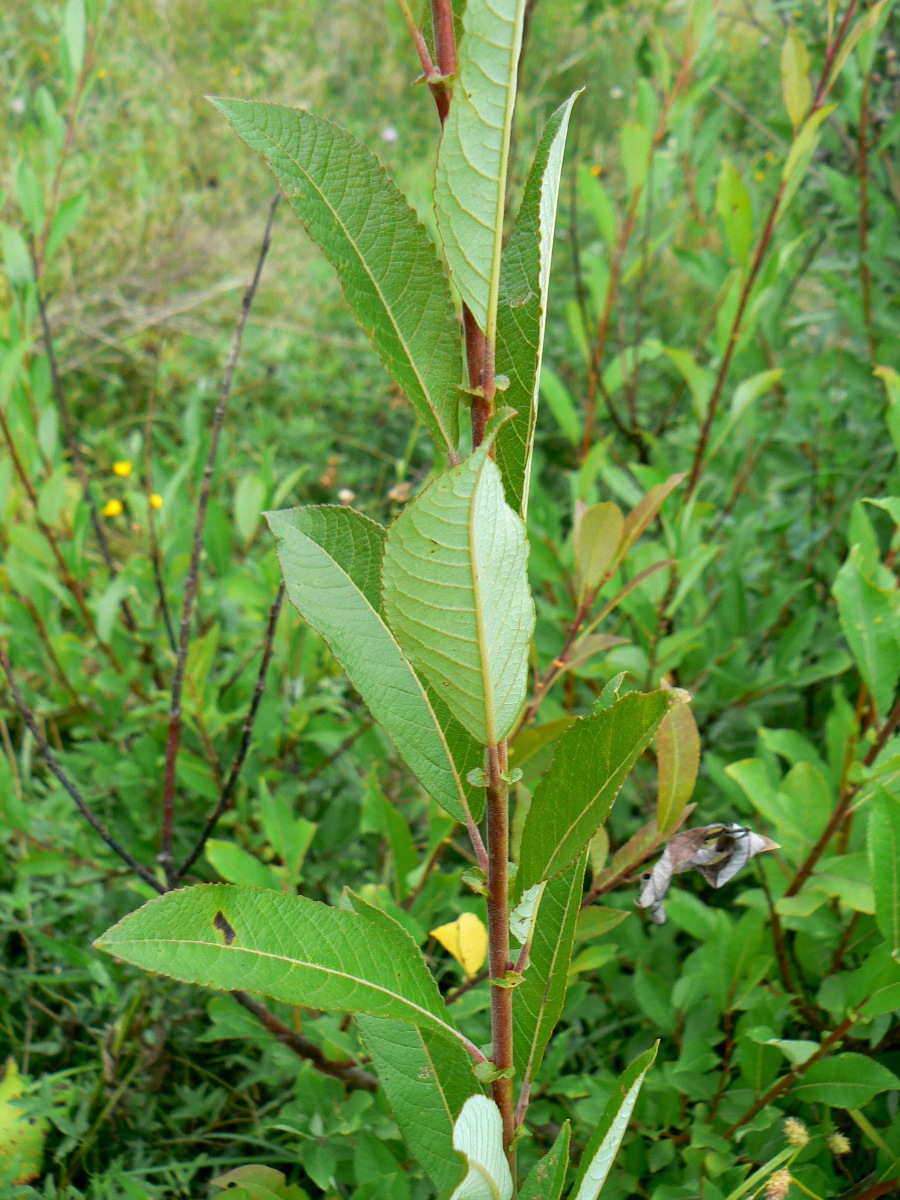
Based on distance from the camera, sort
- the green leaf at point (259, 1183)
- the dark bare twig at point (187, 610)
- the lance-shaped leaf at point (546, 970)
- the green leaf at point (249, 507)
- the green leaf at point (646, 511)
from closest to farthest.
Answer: the lance-shaped leaf at point (546, 970) < the green leaf at point (259, 1183) < the green leaf at point (646, 511) < the dark bare twig at point (187, 610) < the green leaf at point (249, 507)

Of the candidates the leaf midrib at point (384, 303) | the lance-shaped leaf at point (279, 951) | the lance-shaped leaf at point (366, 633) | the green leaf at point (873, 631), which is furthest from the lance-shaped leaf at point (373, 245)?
the green leaf at point (873, 631)

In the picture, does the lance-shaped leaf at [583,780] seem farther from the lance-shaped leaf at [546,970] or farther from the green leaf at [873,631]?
the green leaf at [873,631]

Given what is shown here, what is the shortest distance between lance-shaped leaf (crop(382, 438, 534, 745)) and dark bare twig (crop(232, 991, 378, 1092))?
2.10 feet

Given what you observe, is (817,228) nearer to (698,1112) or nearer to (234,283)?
(698,1112)

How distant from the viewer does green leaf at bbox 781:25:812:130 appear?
4.03 ft

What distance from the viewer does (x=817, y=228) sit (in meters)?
2.02

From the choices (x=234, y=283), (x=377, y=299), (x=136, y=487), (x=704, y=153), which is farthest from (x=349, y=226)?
(x=234, y=283)

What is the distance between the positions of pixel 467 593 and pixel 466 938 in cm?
52

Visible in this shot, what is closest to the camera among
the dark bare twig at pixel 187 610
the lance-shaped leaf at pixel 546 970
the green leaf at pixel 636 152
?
the lance-shaped leaf at pixel 546 970

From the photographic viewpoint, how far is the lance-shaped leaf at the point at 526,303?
1.59 ft

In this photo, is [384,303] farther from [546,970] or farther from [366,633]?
[546,970]

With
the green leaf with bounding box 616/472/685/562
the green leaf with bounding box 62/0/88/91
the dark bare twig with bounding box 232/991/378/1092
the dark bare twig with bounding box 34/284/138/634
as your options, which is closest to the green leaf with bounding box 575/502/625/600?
the green leaf with bounding box 616/472/685/562

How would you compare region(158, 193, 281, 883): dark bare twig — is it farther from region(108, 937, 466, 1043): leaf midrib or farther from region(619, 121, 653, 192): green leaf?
region(619, 121, 653, 192): green leaf

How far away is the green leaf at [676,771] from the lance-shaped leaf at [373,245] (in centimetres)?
39
